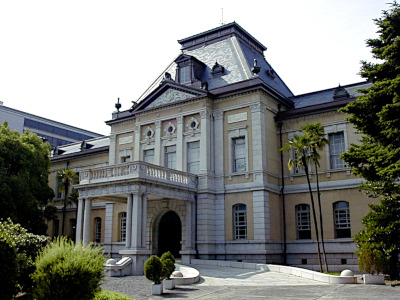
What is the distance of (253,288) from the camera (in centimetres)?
1633

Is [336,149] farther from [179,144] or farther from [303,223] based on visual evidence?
[179,144]

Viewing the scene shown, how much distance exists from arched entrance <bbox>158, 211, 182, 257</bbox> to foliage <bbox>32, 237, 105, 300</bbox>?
60.7ft

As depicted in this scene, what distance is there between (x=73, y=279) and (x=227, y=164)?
1806 cm

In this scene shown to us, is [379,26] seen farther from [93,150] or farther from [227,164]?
[93,150]

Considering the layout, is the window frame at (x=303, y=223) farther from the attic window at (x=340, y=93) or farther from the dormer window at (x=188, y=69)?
the dormer window at (x=188, y=69)

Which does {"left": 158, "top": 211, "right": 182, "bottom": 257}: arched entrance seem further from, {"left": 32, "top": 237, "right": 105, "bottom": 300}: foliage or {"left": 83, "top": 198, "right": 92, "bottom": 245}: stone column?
{"left": 32, "top": 237, "right": 105, "bottom": 300}: foliage

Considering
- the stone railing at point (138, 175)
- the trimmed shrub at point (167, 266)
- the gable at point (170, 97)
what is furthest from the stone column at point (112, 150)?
the trimmed shrub at point (167, 266)

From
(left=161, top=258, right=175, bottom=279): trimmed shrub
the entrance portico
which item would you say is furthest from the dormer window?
(left=161, top=258, right=175, bottom=279): trimmed shrub

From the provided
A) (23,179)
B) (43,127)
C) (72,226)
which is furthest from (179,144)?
(43,127)

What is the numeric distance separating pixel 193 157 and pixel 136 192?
6.01 m

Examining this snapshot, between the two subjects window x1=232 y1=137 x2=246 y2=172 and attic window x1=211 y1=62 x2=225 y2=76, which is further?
attic window x1=211 y1=62 x2=225 y2=76

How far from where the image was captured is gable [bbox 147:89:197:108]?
2831 cm

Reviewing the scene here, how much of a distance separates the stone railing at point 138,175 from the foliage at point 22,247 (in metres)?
9.40

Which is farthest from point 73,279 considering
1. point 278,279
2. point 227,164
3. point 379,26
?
point 227,164
